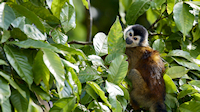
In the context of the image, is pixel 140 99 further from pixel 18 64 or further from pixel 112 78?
pixel 18 64

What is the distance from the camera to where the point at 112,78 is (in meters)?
1.60

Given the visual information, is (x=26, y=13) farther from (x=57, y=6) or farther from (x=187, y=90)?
(x=187, y=90)

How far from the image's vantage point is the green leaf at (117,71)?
63.0 inches

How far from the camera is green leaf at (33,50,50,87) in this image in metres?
1.14

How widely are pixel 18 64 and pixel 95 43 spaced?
84cm

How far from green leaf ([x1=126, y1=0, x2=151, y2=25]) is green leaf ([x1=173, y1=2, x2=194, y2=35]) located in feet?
1.47

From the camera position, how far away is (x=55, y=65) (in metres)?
1.12

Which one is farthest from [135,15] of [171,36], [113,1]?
[113,1]

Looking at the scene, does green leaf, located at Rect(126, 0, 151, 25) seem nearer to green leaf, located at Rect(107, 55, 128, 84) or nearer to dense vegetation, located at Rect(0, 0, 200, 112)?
dense vegetation, located at Rect(0, 0, 200, 112)

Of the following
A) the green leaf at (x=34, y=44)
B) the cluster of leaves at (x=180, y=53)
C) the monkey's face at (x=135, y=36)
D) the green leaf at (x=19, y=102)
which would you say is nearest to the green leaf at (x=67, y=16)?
the green leaf at (x=34, y=44)

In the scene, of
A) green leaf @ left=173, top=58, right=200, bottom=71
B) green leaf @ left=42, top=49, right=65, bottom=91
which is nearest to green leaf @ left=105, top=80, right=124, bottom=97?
green leaf @ left=42, top=49, right=65, bottom=91

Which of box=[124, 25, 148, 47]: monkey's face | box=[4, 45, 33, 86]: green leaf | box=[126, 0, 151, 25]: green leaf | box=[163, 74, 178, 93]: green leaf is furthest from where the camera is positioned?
box=[124, 25, 148, 47]: monkey's face

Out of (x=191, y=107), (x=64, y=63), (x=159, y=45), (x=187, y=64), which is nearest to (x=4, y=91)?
(x=64, y=63)

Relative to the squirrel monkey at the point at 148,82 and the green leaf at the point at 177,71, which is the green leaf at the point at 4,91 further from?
the squirrel monkey at the point at 148,82
